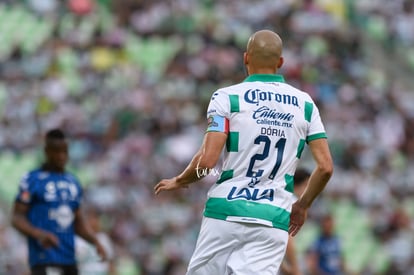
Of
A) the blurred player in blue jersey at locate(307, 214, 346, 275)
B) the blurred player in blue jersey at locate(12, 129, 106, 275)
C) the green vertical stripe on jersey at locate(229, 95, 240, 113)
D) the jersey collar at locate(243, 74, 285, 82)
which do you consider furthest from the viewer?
the blurred player in blue jersey at locate(307, 214, 346, 275)

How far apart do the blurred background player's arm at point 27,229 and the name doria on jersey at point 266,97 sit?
3540 mm

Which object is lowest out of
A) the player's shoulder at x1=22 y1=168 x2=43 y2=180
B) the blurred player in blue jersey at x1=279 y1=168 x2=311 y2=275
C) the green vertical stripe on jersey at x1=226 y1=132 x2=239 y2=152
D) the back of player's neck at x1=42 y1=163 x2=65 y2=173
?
the blurred player in blue jersey at x1=279 y1=168 x2=311 y2=275

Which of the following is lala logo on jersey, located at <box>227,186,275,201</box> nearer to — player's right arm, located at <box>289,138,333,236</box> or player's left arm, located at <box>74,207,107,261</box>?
player's right arm, located at <box>289,138,333,236</box>

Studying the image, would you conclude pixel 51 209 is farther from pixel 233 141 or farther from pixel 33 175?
pixel 233 141

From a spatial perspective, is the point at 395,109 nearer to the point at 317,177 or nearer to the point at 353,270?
the point at 353,270

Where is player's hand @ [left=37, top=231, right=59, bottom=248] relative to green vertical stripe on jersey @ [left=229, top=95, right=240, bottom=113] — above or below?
Result: below

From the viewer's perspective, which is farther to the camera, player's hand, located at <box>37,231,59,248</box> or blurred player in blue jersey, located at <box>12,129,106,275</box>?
blurred player in blue jersey, located at <box>12,129,106,275</box>

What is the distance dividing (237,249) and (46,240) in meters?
3.30

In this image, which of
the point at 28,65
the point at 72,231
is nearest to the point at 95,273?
the point at 72,231

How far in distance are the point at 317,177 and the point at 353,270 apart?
1286 cm

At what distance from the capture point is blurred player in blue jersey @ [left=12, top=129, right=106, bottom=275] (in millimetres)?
11656

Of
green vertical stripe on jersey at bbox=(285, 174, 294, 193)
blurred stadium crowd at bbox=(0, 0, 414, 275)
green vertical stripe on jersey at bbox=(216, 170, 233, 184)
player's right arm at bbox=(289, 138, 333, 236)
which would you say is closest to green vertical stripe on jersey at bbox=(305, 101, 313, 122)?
player's right arm at bbox=(289, 138, 333, 236)

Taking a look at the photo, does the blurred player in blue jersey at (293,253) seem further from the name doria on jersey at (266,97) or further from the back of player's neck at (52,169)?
the name doria on jersey at (266,97)

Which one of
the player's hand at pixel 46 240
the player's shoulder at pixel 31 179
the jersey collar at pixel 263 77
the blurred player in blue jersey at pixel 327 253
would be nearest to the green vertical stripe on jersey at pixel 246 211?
the jersey collar at pixel 263 77
